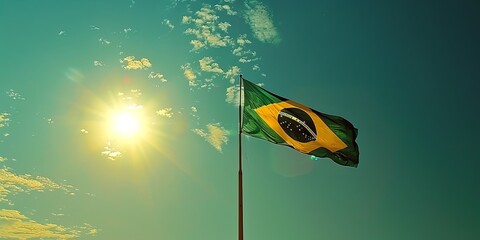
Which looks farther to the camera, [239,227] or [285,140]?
[285,140]

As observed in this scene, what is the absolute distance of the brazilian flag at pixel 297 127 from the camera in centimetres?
2120

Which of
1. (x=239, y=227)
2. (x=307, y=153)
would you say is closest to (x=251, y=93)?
(x=307, y=153)

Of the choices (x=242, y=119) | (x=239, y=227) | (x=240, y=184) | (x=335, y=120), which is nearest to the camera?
(x=239, y=227)

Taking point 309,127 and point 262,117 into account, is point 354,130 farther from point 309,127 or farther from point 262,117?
point 262,117

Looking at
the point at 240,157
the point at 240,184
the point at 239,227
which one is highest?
the point at 240,157

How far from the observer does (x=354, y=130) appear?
2275 centimetres

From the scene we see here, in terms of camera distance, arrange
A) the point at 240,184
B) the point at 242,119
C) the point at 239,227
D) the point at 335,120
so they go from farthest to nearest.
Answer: the point at 335,120
the point at 242,119
the point at 240,184
the point at 239,227

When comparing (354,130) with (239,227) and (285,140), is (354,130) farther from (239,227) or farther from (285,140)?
(239,227)

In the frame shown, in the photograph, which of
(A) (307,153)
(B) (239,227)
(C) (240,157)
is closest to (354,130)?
(A) (307,153)

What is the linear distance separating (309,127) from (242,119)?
3430 mm

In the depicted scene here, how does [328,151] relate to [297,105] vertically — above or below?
below

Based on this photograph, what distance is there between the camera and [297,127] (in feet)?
71.4

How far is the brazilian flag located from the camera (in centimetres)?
2120

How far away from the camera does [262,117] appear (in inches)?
837
